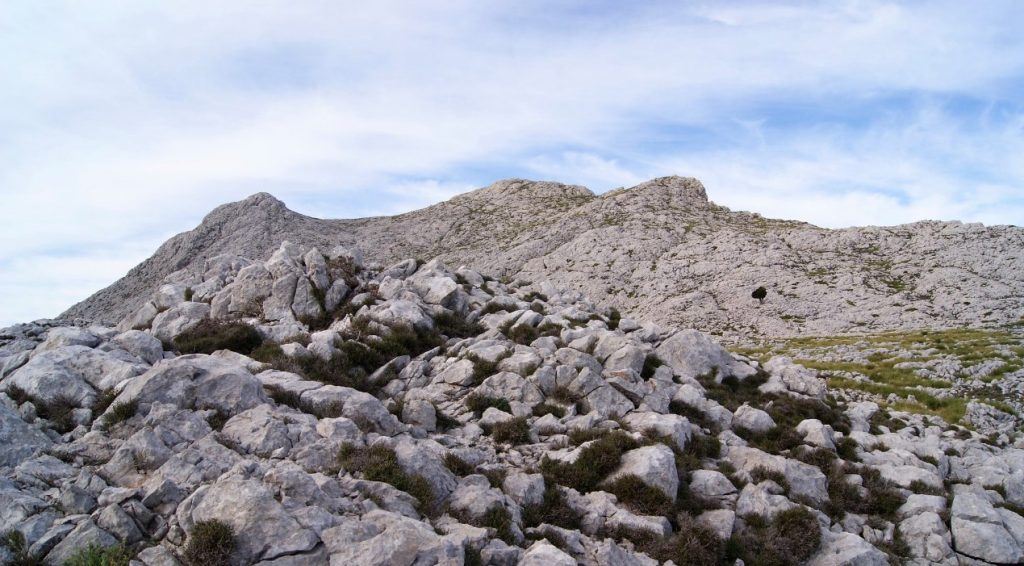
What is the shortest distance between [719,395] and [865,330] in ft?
117

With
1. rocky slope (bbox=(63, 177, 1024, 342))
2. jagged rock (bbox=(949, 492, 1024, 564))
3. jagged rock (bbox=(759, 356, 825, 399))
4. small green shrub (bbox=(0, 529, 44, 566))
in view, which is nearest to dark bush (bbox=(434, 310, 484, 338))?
jagged rock (bbox=(759, 356, 825, 399))

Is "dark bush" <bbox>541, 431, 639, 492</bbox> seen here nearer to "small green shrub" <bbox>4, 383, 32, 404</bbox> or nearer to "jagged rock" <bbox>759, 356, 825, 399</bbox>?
"jagged rock" <bbox>759, 356, 825, 399</bbox>

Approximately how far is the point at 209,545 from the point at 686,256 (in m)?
63.9

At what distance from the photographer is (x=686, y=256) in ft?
218

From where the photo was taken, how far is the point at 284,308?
2509cm

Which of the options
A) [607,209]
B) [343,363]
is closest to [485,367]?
[343,363]

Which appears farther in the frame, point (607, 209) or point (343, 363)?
point (607, 209)

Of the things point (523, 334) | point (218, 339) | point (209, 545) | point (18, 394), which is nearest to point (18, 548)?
point (209, 545)

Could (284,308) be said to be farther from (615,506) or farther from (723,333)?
(723,333)

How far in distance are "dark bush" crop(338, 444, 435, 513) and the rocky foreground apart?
0.05 meters

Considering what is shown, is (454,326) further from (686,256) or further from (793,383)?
(686,256)

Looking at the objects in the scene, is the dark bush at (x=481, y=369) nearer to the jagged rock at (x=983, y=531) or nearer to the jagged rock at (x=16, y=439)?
the jagged rock at (x=16, y=439)

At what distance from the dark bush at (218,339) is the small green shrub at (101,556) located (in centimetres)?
1254

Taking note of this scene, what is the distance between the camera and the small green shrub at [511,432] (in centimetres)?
1633
